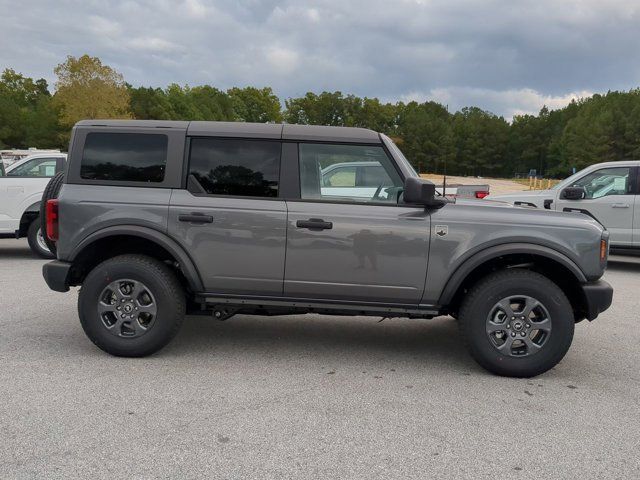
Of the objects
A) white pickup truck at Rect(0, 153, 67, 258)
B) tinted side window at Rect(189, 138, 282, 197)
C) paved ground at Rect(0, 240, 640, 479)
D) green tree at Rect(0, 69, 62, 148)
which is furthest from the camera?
green tree at Rect(0, 69, 62, 148)

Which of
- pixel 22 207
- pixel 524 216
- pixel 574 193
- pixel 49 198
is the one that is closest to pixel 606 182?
pixel 574 193

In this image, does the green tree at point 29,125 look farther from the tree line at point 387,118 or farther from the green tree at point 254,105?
the green tree at point 254,105

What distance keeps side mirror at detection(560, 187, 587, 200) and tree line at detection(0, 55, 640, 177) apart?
5849 centimetres

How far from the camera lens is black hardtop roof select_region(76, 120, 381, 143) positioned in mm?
4492

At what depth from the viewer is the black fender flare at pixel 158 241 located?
173 inches

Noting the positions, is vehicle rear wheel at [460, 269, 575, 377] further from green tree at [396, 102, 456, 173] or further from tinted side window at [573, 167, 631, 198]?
green tree at [396, 102, 456, 173]

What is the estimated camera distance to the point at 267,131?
4.52m

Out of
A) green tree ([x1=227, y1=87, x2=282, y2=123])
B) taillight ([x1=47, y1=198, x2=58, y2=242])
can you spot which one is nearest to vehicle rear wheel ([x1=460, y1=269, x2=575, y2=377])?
taillight ([x1=47, y1=198, x2=58, y2=242])

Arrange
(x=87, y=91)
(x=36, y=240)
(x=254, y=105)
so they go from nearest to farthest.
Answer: (x=36, y=240) < (x=87, y=91) < (x=254, y=105)

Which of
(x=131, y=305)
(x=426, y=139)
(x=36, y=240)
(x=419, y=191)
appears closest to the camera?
(x=419, y=191)

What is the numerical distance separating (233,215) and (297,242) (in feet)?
1.79

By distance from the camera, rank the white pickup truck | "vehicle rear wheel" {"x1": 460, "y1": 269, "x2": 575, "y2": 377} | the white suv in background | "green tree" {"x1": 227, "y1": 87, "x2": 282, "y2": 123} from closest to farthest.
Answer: "vehicle rear wheel" {"x1": 460, "y1": 269, "x2": 575, "y2": 377}, the white suv in background, the white pickup truck, "green tree" {"x1": 227, "y1": 87, "x2": 282, "y2": 123}

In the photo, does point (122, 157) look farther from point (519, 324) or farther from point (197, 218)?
point (519, 324)

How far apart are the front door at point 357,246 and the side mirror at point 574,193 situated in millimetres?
6285
